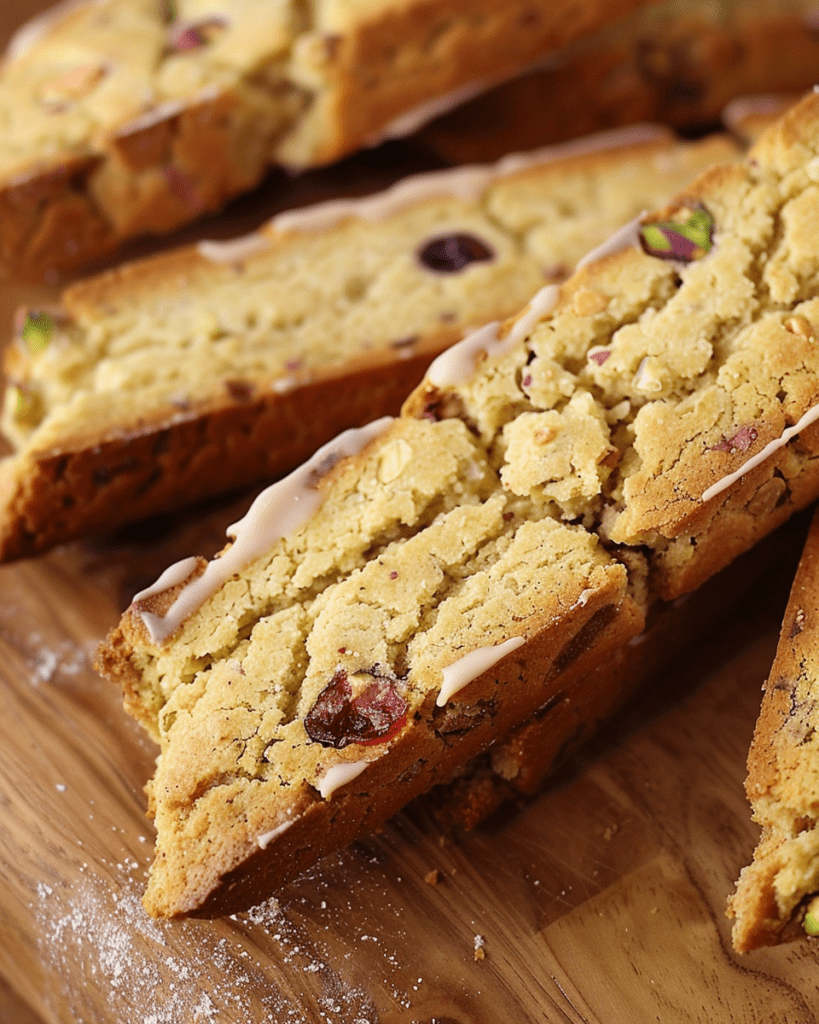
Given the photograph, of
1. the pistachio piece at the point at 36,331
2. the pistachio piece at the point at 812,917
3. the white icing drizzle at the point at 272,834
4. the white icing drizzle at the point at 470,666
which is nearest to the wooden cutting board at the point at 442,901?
the pistachio piece at the point at 812,917

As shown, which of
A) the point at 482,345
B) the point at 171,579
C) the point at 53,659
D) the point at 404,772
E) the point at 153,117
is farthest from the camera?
the point at 153,117

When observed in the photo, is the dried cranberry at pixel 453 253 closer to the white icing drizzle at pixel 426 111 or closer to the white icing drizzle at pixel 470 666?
the white icing drizzle at pixel 426 111

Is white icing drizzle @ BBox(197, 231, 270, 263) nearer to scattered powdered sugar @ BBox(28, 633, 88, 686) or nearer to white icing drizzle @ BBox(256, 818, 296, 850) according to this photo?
scattered powdered sugar @ BBox(28, 633, 88, 686)

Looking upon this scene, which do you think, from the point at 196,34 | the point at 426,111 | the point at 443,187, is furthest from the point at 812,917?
the point at 196,34

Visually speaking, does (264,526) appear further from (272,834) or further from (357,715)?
(272,834)

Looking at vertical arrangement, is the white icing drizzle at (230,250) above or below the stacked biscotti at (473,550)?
above

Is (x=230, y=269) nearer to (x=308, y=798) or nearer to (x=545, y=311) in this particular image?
(x=545, y=311)
